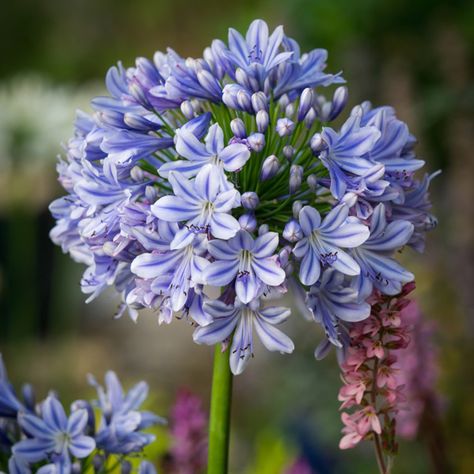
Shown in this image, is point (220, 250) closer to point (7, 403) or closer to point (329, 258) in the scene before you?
point (329, 258)

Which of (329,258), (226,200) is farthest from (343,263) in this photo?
(226,200)

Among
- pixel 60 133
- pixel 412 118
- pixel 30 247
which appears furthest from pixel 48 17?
pixel 412 118

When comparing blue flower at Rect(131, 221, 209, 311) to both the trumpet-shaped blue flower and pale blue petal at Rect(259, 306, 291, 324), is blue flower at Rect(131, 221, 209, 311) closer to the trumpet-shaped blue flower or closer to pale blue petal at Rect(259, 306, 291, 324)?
pale blue petal at Rect(259, 306, 291, 324)

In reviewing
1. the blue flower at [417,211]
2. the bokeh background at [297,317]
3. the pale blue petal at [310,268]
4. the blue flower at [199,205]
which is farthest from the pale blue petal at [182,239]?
the bokeh background at [297,317]

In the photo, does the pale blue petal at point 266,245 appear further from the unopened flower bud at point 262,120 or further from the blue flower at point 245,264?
the unopened flower bud at point 262,120

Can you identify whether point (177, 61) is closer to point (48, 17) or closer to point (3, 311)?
point (3, 311)
